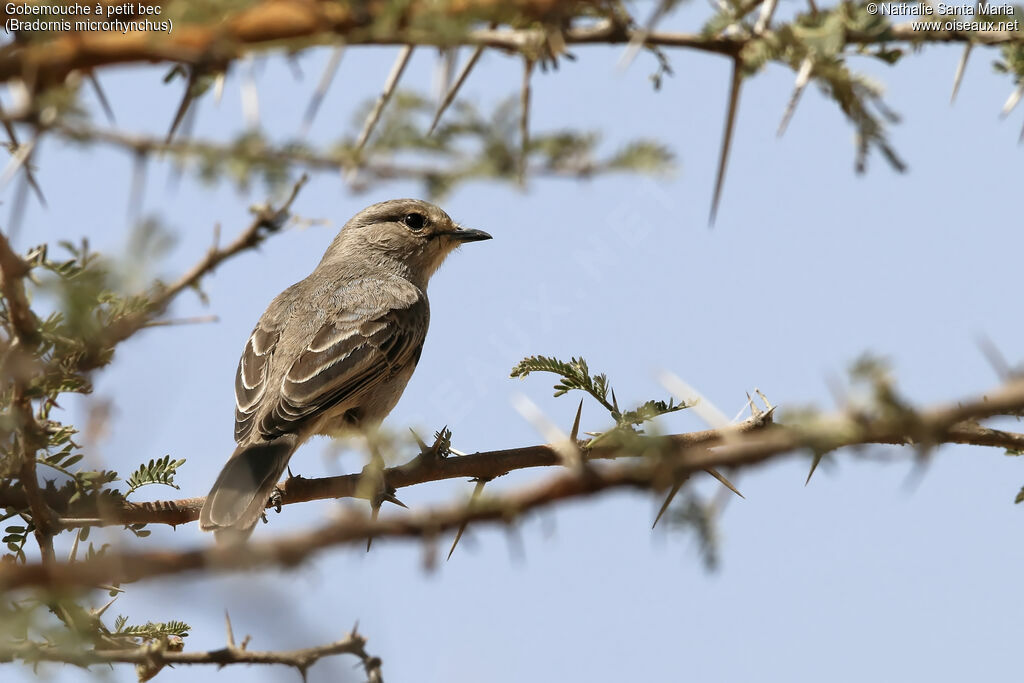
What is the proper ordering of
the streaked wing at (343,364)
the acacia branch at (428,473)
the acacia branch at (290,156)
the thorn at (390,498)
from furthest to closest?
the streaked wing at (343,364) → the thorn at (390,498) → the acacia branch at (428,473) → the acacia branch at (290,156)

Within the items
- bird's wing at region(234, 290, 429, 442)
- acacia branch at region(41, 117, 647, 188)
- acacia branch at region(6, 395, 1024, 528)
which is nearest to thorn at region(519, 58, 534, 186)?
acacia branch at region(41, 117, 647, 188)

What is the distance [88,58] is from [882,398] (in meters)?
1.72

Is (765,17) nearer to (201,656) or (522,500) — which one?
(522,500)

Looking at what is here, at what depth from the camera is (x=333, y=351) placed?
7.06 meters

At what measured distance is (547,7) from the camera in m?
2.54

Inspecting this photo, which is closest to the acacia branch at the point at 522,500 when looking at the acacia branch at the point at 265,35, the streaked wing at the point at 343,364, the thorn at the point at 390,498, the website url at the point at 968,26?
the acacia branch at the point at 265,35

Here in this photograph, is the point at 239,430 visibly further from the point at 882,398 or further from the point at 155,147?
the point at 882,398

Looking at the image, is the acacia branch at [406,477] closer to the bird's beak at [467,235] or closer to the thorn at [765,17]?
the thorn at [765,17]

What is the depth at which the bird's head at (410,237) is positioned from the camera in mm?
9164

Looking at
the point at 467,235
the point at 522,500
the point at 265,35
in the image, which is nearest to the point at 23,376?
the point at 265,35

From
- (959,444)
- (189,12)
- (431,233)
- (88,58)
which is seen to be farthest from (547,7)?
(431,233)

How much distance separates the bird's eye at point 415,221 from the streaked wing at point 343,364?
1.50m

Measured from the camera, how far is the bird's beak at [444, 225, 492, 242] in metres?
9.07

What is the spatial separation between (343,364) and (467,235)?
8.29 feet
